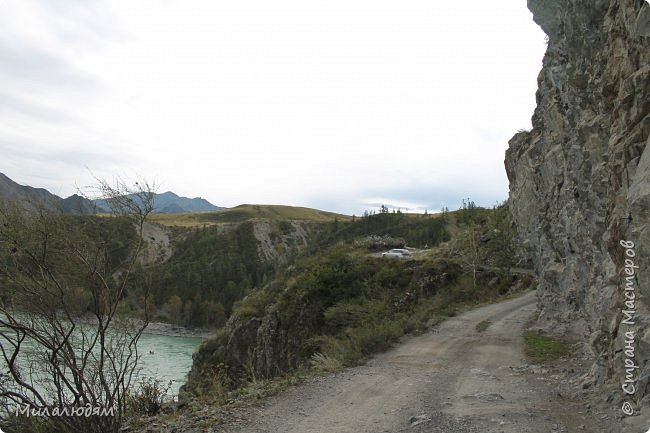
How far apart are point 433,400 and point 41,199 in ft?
28.5

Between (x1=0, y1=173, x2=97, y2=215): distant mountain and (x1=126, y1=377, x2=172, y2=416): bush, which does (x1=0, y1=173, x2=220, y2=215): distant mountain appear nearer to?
(x1=0, y1=173, x2=97, y2=215): distant mountain

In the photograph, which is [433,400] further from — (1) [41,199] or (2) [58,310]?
(1) [41,199]

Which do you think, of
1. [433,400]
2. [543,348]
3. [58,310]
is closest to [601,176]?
[433,400]

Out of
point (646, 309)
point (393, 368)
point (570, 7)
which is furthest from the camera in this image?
point (393, 368)

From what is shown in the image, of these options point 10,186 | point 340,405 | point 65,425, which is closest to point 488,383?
point 340,405

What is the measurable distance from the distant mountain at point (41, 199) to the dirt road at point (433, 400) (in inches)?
202

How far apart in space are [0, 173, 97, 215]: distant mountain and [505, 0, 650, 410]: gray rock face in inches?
384

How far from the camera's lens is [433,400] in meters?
8.77

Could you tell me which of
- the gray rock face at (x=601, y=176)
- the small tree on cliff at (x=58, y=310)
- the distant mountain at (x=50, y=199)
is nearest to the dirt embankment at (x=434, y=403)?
the gray rock face at (x=601, y=176)

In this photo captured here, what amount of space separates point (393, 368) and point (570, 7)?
1002cm

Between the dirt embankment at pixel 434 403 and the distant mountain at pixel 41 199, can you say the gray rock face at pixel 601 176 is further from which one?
the distant mountain at pixel 41 199

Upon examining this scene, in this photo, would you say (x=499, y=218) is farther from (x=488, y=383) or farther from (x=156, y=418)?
(x=156, y=418)

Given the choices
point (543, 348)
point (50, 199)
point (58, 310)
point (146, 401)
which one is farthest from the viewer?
point (543, 348)

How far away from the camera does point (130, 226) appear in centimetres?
906
